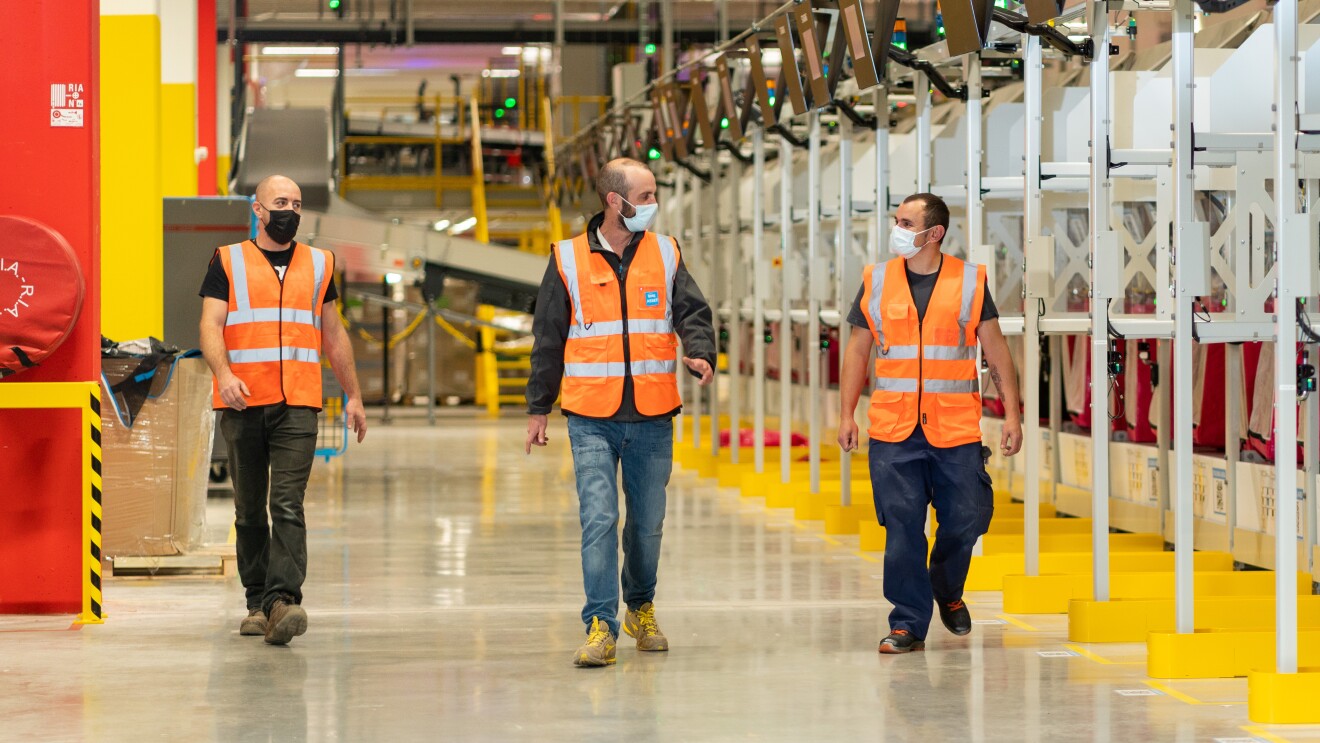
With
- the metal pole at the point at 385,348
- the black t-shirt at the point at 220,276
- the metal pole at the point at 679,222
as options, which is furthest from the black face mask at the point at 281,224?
the metal pole at the point at 385,348

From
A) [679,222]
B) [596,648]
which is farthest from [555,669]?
[679,222]

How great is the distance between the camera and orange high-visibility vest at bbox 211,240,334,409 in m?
7.62

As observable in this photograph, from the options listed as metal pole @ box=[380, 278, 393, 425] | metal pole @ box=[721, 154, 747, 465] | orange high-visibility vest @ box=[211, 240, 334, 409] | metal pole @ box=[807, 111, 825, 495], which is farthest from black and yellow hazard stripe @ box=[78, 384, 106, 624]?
metal pole @ box=[380, 278, 393, 425]

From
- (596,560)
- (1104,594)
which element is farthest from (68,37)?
(1104,594)

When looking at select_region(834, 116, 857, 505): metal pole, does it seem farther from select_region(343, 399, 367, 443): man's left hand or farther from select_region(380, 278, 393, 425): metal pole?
select_region(380, 278, 393, 425): metal pole

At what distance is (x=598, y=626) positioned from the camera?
712 centimetres

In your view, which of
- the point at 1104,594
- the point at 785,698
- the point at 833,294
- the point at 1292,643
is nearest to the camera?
the point at 1292,643

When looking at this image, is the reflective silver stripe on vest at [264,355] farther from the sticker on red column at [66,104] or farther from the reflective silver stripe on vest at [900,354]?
the reflective silver stripe on vest at [900,354]

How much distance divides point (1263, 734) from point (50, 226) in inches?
217

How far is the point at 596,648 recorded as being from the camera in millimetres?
7055

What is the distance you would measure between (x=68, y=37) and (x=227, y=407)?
199cm

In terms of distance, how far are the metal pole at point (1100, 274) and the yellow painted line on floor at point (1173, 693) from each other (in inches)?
38.2

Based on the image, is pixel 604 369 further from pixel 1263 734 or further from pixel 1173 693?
pixel 1263 734

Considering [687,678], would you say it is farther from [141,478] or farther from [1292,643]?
[141,478]
